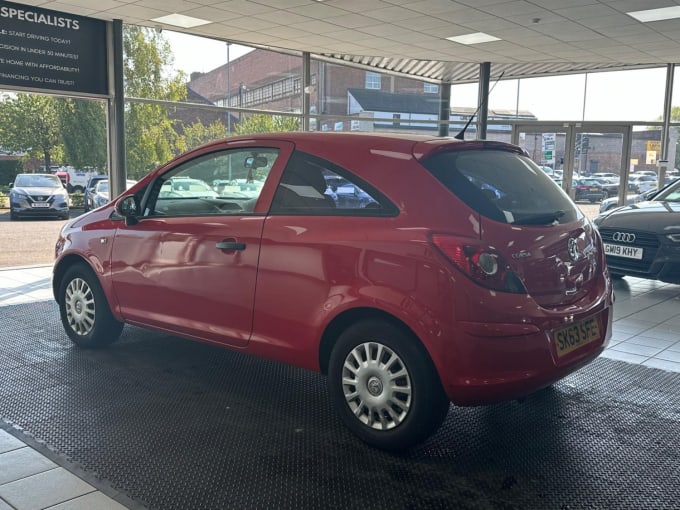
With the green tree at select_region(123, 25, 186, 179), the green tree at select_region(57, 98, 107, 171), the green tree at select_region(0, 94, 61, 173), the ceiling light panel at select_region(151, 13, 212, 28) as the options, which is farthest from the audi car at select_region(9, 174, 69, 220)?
the ceiling light panel at select_region(151, 13, 212, 28)

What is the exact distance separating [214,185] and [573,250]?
2095 mm

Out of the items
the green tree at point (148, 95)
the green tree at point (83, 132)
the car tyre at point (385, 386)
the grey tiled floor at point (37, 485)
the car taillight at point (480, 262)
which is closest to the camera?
the grey tiled floor at point (37, 485)

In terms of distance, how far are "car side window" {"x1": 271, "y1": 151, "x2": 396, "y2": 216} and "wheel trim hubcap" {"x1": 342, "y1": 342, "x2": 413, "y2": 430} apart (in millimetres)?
636

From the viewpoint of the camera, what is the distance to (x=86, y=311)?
4.43 meters

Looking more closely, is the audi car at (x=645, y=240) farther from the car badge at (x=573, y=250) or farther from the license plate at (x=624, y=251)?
the car badge at (x=573, y=250)

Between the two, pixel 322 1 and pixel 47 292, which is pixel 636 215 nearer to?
pixel 322 1

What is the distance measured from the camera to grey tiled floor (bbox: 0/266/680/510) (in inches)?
101

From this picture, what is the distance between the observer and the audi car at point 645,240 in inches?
254

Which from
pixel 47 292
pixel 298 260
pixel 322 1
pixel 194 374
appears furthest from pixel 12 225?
pixel 298 260

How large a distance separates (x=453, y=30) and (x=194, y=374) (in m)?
7.22

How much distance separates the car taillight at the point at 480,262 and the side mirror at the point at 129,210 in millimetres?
2118

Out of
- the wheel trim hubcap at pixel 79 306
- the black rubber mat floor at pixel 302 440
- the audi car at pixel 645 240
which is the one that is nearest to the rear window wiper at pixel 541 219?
the black rubber mat floor at pixel 302 440

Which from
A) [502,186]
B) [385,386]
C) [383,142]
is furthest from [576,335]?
[383,142]

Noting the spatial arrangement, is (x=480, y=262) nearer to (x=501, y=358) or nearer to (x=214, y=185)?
(x=501, y=358)
